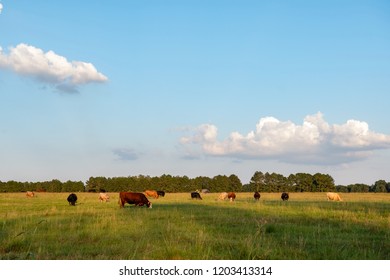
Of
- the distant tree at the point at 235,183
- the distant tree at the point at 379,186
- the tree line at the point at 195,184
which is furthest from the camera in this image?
the distant tree at the point at 235,183

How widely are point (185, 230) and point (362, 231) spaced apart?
243 inches

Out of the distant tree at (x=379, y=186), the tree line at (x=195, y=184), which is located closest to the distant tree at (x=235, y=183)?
the tree line at (x=195, y=184)

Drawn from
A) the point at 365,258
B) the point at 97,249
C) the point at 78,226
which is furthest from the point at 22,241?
the point at 365,258

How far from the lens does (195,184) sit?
125 metres

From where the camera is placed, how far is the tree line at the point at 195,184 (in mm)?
116500

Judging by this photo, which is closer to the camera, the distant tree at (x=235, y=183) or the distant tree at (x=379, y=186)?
the distant tree at (x=379, y=186)

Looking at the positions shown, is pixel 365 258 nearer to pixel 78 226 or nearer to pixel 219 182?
pixel 78 226

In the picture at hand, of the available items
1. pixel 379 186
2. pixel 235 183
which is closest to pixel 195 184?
pixel 235 183

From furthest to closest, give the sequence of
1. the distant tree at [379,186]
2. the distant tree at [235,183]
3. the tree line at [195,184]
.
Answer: the distant tree at [235,183], the distant tree at [379,186], the tree line at [195,184]

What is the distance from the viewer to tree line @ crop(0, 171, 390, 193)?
382 feet

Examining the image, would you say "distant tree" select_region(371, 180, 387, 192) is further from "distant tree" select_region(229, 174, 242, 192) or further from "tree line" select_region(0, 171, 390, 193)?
"distant tree" select_region(229, 174, 242, 192)

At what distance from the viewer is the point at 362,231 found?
12867 mm

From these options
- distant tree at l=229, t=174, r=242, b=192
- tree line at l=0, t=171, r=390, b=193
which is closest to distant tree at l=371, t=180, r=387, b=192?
tree line at l=0, t=171, r=390, b=193

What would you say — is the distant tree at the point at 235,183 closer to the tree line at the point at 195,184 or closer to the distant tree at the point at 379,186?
the tree line at the point at 195,184
